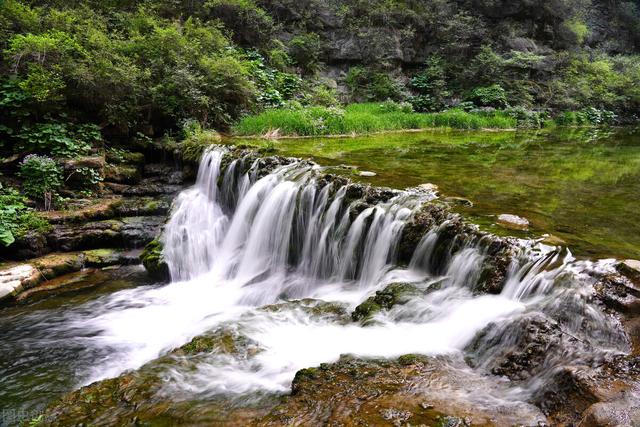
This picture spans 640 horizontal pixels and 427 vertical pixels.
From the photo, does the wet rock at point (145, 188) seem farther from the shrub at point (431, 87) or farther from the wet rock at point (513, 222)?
the shrub at point (431, 87)

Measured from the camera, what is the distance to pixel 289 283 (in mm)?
6305

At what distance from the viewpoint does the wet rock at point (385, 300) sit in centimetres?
434

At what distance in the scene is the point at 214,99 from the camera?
39.0 feet

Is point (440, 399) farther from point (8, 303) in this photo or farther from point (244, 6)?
point (244, 6)

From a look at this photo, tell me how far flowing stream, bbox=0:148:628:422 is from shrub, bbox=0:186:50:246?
1.89m

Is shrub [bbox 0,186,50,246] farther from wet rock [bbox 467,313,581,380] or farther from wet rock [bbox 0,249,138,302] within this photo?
wet rock [bbox 467,313,581,380]

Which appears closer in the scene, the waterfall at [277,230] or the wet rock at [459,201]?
the wet rock at [459,201]

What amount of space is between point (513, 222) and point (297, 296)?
3.06 meters

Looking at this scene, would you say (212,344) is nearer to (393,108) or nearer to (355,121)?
(355,121)

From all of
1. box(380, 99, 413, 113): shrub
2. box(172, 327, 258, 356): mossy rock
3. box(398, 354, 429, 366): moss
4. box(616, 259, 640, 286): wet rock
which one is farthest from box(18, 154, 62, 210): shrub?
box(380, 99, 413, 113): shrub

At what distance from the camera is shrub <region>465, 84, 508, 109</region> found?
1852 centimetres

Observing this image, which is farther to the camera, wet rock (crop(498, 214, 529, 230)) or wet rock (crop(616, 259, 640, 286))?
wet rock (crop(498, 214, 529, 230))

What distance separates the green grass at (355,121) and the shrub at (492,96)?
2.99ft

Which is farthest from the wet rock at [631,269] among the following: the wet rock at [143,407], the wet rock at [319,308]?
the wet rock at [143,407]
